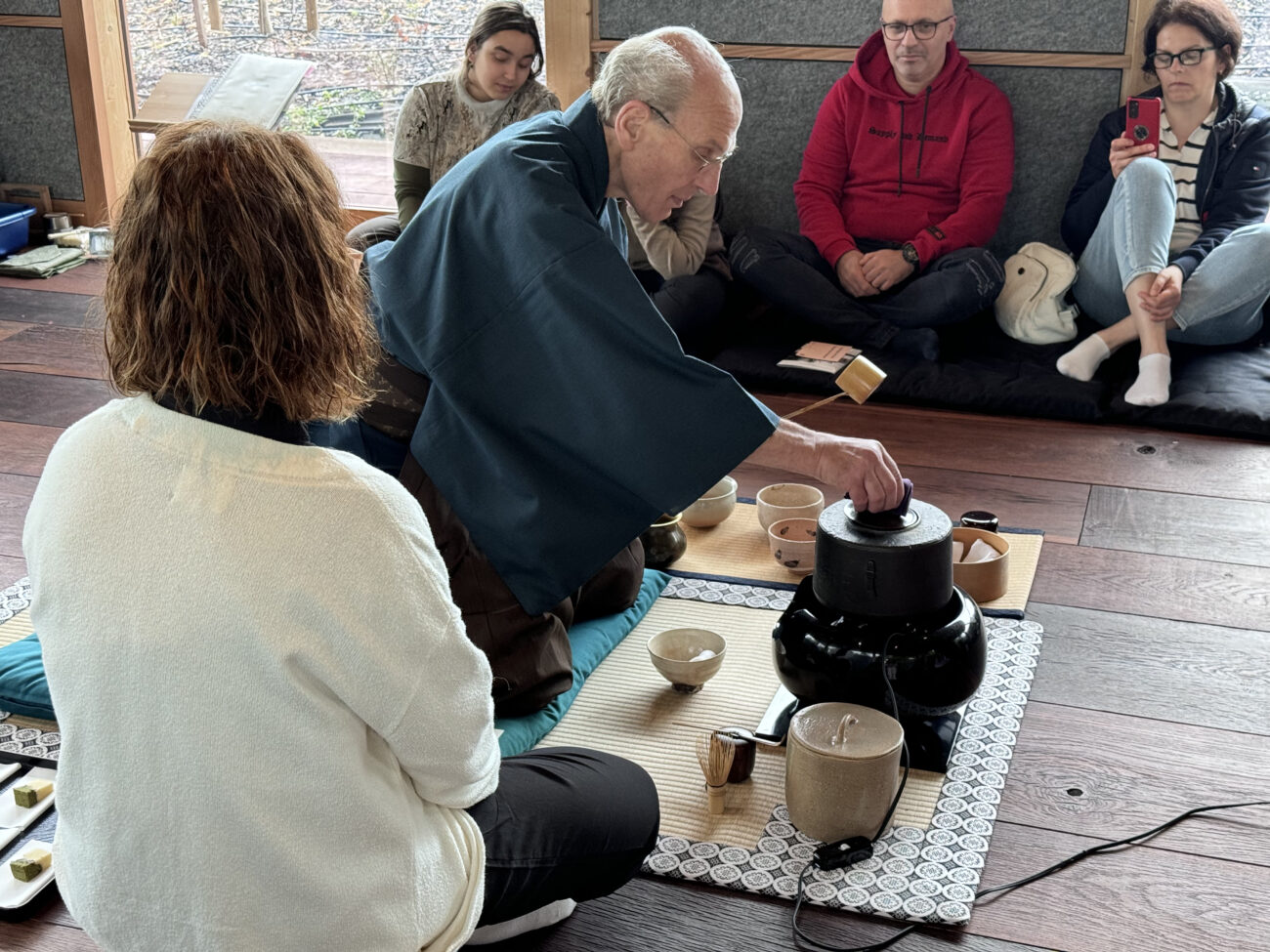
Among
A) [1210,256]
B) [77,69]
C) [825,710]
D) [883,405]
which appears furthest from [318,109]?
[825,710]

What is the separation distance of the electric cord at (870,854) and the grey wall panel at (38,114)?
421 centimetres

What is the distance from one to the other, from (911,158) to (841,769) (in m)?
2.35

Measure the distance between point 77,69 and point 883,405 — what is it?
329 centimetres

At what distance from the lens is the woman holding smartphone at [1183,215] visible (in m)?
3.21

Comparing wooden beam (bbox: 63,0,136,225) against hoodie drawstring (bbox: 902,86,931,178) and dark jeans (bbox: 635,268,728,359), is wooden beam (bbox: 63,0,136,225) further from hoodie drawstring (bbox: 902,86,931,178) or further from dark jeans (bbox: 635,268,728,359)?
hoodie drawstring (bbox: 902,86,931,178)

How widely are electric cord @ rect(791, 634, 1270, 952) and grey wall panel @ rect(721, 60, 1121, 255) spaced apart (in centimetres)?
241

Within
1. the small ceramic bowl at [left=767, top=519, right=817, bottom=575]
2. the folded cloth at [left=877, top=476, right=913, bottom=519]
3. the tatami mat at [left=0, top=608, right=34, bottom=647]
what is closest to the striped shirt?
the small ceramic bowl at [left=767, top=519, right=817, bottom=575]

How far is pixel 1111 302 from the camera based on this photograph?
11.1ft

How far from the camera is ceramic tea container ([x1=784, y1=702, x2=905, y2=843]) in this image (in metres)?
1.62

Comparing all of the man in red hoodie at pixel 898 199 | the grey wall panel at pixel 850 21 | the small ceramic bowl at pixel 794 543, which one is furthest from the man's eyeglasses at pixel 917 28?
the small ceramic bowl at pixel 794 543

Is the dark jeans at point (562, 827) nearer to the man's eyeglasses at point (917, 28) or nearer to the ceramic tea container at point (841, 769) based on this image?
the ceramic tea container at point (841, 769)

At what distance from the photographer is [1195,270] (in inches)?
129

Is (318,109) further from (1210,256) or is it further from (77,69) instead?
(1210,256)

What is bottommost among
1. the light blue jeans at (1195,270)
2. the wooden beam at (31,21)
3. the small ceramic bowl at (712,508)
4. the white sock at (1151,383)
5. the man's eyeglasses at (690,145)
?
the small ceramic bowl at (712,508)
